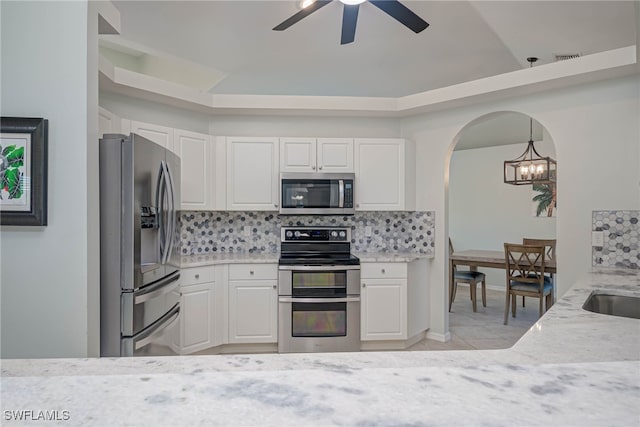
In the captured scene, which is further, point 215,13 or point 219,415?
point 215,13

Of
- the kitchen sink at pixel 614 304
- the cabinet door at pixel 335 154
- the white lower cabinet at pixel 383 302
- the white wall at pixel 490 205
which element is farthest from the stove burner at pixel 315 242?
the white wall at pixel 490 205

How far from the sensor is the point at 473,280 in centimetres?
510

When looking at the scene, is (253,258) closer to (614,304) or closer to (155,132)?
(155,132)

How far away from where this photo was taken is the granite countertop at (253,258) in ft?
11.3

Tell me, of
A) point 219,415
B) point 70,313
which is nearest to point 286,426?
point 219,415

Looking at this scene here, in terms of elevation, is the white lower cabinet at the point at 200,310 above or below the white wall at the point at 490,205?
below

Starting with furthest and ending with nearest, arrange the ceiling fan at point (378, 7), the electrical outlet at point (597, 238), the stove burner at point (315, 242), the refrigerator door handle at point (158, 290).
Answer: the stove burner at point (315, 242), the electrical outlet at point (597, 238), the ceiling fan at point (378, 7), the refrigerator door handle at point (158, 290)

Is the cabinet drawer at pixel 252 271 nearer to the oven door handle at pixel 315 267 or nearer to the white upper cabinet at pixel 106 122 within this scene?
the oven door handle at pixel 315 267

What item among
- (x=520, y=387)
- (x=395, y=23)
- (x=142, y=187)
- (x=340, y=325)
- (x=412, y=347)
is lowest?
(x=412, y=347)

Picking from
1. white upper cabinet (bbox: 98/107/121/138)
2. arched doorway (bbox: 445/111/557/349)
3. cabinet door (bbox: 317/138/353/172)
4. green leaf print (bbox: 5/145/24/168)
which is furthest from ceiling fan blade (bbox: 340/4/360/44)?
arched doorway (bbox: 445/111/557/349)

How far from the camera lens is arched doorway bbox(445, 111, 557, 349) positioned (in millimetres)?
5922

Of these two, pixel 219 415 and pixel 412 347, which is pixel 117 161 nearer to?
pixel 219 415

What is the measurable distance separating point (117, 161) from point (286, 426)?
1.74 m

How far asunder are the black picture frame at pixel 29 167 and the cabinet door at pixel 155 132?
175 cm
